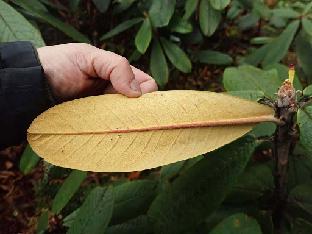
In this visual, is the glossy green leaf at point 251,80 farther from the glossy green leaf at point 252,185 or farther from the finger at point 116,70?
the finger at point 116,70

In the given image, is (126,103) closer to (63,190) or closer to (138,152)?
(138,152)

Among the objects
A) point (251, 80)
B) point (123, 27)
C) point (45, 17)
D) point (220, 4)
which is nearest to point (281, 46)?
point (220, 4)

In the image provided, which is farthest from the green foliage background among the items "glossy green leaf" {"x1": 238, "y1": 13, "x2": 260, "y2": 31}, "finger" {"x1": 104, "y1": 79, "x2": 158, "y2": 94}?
"glossy green leaf" {"x1": 238, "y1": 13, "x2": 260, "y2": 31}

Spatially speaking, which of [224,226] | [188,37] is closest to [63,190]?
[224,226]

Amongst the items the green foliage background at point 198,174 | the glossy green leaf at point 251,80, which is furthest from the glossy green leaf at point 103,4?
the glossy green leaf at point 251,80

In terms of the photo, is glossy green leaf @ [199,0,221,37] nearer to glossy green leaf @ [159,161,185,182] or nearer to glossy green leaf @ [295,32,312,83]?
glossy green leaf @ [295,32,312,83]

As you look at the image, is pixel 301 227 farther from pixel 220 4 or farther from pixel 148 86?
pixel 220 4
